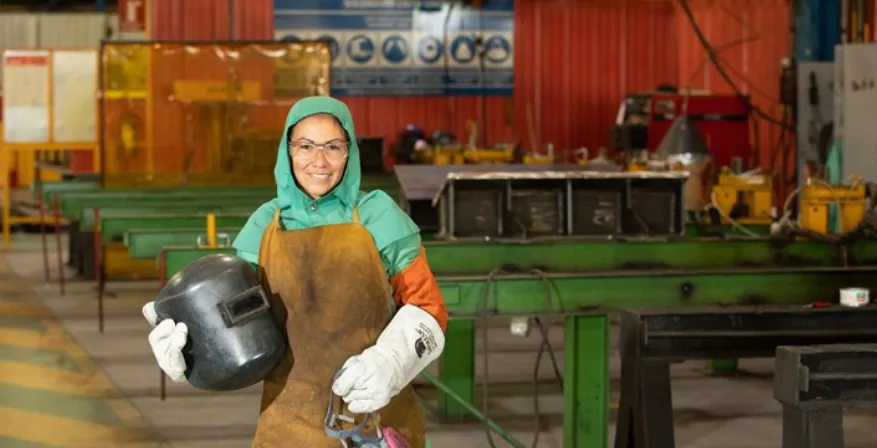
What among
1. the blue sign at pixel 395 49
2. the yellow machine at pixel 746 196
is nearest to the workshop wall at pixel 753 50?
the blue sign at pixel 395 49

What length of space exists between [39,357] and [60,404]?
67.8 inches

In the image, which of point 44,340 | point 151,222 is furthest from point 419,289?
point 44,340

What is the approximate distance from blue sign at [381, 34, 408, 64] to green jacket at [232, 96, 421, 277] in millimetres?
15061

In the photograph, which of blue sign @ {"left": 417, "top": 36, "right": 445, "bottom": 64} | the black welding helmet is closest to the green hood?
the black welding helmet

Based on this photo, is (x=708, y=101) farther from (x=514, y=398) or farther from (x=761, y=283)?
(x=761, y=283)

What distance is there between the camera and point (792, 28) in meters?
14.0

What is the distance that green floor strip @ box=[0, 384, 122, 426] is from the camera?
738cm

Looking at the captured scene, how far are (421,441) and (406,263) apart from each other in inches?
17.9

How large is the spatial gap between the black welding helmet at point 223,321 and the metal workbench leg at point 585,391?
2.66 metres

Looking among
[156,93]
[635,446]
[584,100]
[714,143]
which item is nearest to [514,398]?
[635,446]

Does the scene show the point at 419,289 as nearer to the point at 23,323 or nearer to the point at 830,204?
the point at 830,204

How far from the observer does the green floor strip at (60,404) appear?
7.38 m

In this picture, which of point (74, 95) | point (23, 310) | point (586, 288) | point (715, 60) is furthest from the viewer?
point (74, 95)

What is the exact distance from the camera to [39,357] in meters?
9.35
